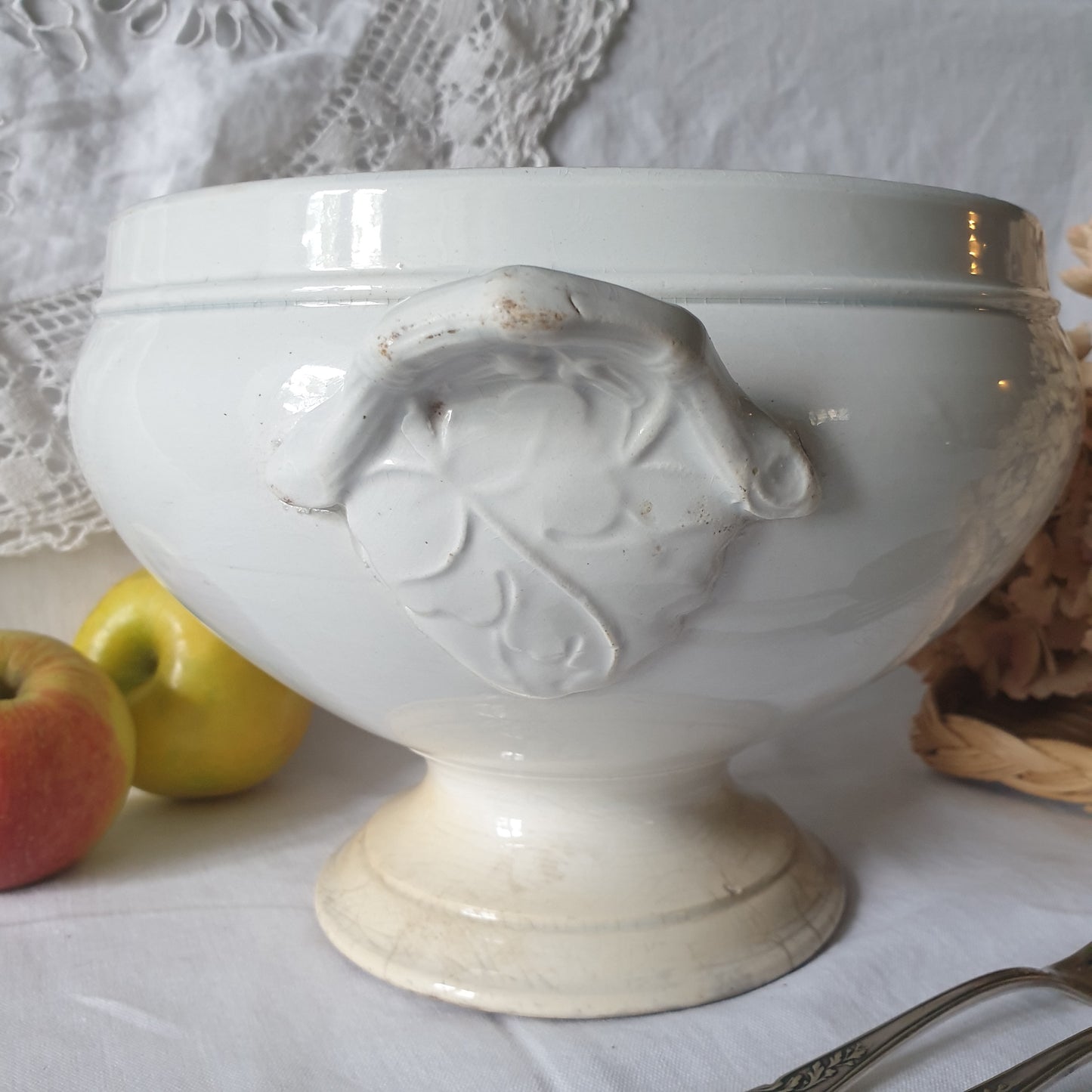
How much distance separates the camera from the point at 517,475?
388mm

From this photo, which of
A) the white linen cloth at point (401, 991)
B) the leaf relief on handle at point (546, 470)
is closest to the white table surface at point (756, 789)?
the white linen cloth at point (401, 991)

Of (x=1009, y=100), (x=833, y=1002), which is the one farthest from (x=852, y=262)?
(x=1009, y=100)

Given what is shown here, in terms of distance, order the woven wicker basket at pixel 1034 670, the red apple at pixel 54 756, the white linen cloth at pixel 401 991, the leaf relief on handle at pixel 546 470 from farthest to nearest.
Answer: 1. the woven wicker basket at pixel 1034 670
2. the red apple at pixel 54 756
3. the white linen cloth at pixel 401 991
4. the leaf relief on handle at pixel 546 470

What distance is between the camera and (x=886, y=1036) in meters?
0.46

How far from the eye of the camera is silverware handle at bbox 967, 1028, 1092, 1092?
427 millimetres

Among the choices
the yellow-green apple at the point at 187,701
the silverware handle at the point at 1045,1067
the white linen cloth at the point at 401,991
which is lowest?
the yellow-green apple at the point at 187,701

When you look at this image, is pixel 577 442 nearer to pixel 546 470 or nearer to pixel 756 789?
pixel 546 470

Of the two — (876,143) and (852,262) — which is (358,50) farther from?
(852,262)

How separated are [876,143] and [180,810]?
29.0 inches

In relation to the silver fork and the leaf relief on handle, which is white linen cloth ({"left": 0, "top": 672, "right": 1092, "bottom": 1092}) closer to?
the silver fork

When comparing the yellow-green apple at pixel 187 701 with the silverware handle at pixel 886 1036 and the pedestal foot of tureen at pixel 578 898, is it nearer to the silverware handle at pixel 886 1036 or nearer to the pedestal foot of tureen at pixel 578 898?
the pedestal foot of tureen at pixel 578 898

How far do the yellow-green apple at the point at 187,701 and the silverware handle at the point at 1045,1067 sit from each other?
0.49m

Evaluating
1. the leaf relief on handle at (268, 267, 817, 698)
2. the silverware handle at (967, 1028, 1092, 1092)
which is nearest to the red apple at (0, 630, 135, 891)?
the leaf relief on handle at (268, 267, 817, 698)

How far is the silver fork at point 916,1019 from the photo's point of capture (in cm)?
44
